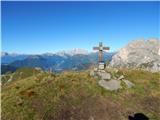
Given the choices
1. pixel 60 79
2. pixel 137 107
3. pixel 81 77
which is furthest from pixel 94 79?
pixel 137 107

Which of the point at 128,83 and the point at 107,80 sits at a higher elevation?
the point at 107,80

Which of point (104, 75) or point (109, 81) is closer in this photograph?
point (109, 81)

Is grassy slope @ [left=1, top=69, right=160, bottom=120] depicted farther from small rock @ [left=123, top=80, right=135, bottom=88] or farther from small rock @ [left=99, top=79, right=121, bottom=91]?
small rock @ [left=99, top=79, right=121, bottom=91]

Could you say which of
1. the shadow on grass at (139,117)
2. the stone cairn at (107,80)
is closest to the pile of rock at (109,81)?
the stone cairn at (107,80)

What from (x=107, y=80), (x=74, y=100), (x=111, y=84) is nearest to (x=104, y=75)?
(x=107, y=80)

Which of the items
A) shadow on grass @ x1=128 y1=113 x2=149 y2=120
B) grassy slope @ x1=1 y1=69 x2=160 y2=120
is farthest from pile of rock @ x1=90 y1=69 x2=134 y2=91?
→ shadow on grass @ x1=128 y1=113 x2=149 y2=120

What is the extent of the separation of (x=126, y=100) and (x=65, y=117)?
839 cm

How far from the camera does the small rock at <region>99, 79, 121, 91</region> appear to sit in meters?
29.8

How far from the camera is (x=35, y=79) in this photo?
3067 cm

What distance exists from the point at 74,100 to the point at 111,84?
6568 millimetres

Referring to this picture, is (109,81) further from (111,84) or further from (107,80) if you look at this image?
(111,84)

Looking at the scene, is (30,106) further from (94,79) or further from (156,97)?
(156,97)

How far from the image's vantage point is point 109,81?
3098cm

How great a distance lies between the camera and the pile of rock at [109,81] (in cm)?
3001
